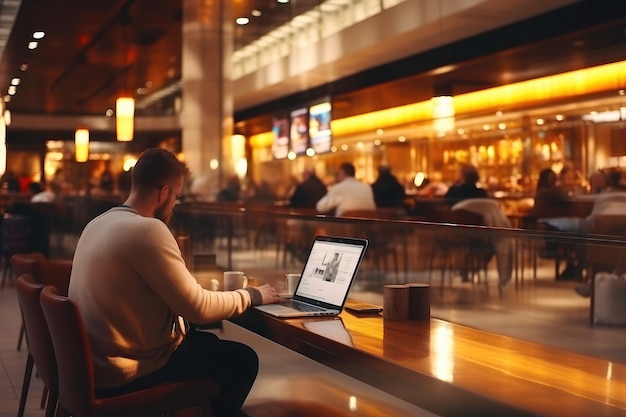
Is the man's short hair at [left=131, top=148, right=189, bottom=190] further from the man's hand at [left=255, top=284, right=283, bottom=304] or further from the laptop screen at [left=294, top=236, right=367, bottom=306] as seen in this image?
the laptop screen at [left=294, top=236, right=367, bottom=306]

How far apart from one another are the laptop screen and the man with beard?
0.96ft

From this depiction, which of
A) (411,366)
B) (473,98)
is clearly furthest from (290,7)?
(411,366)

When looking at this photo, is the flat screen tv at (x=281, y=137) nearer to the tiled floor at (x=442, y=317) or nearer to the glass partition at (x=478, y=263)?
the glass partition at (x=478, y=263)

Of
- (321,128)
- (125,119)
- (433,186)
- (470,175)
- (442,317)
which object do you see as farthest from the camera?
(125,119)

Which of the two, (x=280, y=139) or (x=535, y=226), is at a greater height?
(x=280, y=139)

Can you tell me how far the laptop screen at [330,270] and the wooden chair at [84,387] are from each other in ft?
1.76

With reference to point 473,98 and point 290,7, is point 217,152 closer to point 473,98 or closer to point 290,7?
point 290,7

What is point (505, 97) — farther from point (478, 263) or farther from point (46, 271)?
point (46, 271)

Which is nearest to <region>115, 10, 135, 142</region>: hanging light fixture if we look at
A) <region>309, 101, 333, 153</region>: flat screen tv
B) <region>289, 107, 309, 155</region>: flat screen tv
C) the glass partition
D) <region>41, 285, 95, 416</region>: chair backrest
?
<region>289, 107, 309, 155</region>: flat screen tv

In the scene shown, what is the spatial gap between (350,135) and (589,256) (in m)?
7.38

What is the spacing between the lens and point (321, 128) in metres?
13.2

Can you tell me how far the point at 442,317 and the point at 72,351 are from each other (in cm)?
435

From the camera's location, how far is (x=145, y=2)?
14219 mm

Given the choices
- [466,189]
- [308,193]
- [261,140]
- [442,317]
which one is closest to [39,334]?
[442,317]
